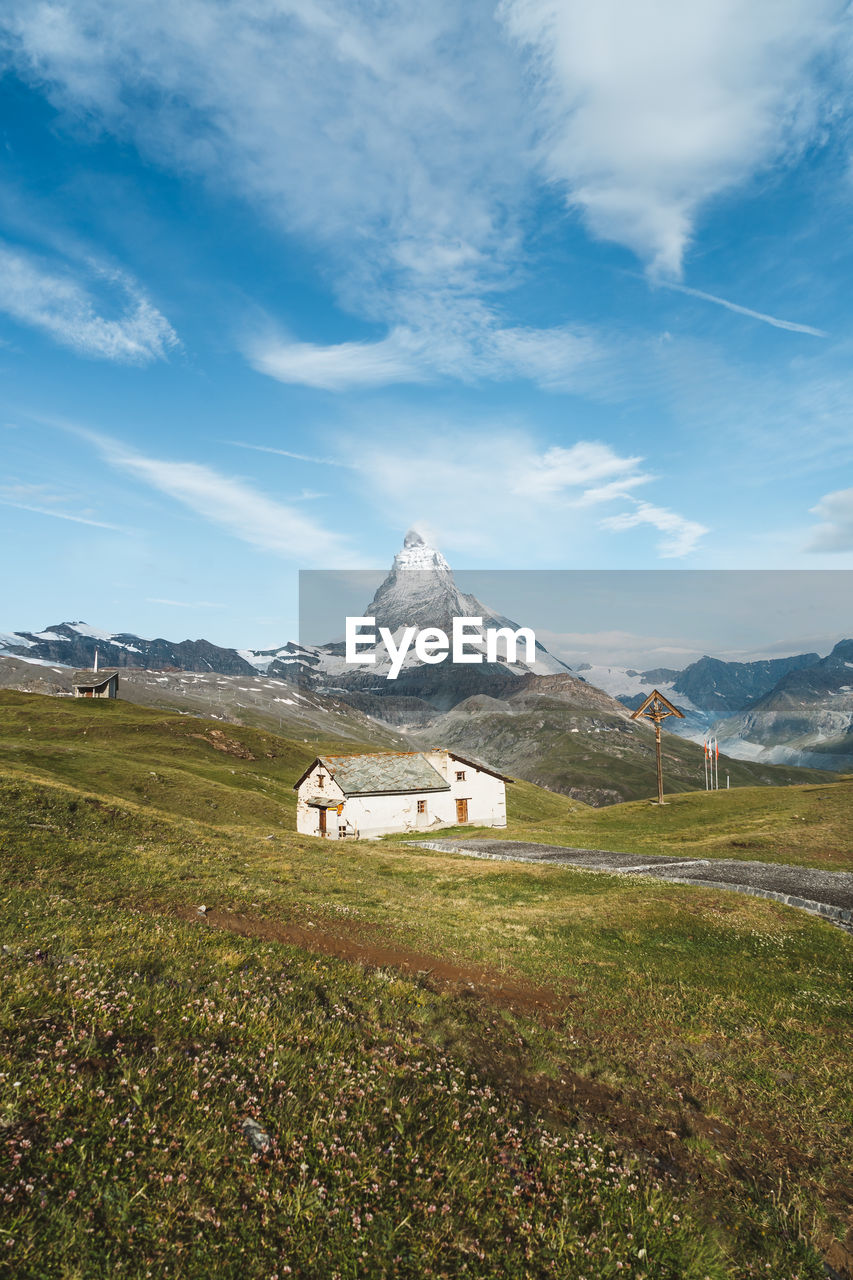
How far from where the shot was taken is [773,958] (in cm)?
2017

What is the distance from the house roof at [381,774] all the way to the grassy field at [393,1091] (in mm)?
43069

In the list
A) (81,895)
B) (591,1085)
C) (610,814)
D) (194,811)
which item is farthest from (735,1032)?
(610,814)

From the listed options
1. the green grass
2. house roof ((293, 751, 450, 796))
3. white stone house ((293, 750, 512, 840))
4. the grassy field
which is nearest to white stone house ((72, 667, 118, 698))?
white stone house ((293, 750, 512, 840))

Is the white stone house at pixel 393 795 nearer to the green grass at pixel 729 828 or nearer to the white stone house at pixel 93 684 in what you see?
the green grass at pixel 729 828

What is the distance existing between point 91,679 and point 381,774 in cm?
12926

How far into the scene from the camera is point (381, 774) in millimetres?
67500

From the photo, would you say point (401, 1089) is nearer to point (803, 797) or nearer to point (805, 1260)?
point (805, 1260)

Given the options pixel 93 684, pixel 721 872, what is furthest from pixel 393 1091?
pixel 93 684

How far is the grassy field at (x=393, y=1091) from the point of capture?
6.53 metres

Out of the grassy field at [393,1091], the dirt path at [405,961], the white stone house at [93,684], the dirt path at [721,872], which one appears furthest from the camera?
the white stone house at [93,684]

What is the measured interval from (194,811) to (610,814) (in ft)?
164

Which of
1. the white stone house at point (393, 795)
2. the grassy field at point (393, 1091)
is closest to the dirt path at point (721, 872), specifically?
the grassy field at point (393, 1091)

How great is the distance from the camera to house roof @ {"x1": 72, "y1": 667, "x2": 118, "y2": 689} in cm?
16100

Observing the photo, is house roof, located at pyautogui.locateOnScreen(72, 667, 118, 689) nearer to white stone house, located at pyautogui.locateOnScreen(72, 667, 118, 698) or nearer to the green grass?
white stone house, located at pyautogui.locateOnScreen(72, 667, 118, 698)
